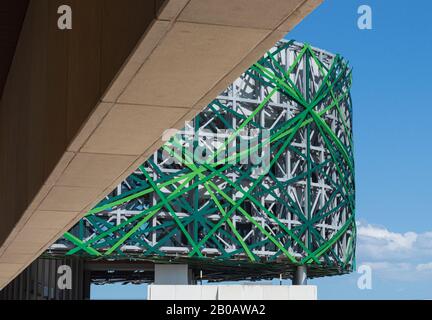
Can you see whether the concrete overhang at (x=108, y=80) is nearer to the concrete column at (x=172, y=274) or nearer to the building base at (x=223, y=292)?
the building base at (x=223, y=292)

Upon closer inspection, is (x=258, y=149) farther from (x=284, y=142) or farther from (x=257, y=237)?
(x=257, y=237)

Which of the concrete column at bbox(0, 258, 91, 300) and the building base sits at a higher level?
the concrete column at bbox(0, 258, 91, 300)

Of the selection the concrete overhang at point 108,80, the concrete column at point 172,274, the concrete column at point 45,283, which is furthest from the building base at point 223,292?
the concrete overhang at point 108,80

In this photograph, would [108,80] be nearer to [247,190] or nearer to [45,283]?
[247,190]

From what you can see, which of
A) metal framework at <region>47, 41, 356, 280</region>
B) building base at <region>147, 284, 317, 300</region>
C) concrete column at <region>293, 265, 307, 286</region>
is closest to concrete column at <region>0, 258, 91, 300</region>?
metal framework at <region>47, 41, 356, 280</region>

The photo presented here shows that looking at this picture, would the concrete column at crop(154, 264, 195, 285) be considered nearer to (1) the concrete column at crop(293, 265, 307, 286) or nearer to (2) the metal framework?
(2) the metal framework

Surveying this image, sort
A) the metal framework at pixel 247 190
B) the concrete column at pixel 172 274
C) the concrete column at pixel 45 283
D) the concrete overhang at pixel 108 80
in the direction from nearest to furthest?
the concrete overhang at pixel 108 80, the metal framework at pixel 247 190, the concrete column at pixel 172 274, the concrete column at pixel 45 283

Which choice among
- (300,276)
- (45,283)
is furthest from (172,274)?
(45,283)
